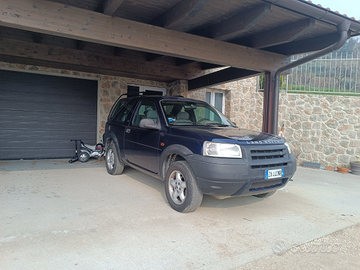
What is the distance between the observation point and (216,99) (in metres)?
10.6

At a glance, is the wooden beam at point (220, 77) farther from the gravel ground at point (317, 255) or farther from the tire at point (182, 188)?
the gravel ground at point (317, 255)

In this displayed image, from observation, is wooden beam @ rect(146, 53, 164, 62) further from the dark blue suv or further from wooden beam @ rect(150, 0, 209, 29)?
the dark blue suv

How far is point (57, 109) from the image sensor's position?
8.30 metres

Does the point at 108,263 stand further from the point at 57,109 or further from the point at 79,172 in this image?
the point at 57,109

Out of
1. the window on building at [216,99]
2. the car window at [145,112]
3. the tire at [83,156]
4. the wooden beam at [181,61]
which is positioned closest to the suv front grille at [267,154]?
the car window at [145,112]

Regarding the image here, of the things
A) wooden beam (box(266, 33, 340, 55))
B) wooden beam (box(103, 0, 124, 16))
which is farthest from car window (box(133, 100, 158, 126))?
wooden beam (box(266, 33, 340, 55))

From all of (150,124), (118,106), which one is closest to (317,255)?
(150,124)

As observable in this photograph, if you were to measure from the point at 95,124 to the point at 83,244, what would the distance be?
6.48 metres

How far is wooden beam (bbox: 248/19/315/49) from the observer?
4.91 metres

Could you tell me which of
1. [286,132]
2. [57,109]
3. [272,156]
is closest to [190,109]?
[272,156]

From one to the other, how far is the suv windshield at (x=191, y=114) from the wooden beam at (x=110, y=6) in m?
1.72

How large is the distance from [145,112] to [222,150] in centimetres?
218

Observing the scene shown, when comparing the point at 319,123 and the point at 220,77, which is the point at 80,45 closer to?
the point at 220,77

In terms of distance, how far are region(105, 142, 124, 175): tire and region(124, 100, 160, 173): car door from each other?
0.58m
